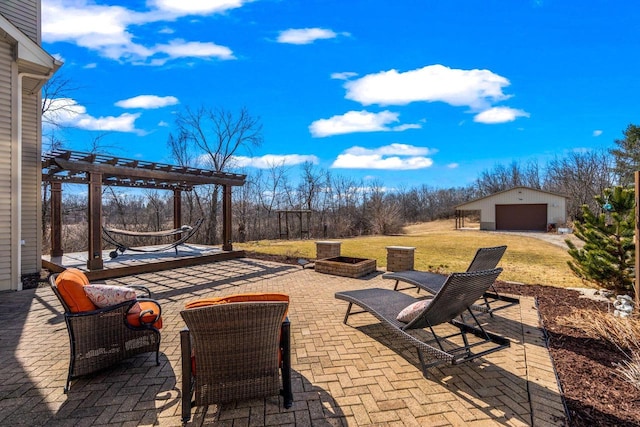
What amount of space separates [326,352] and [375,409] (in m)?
0.97

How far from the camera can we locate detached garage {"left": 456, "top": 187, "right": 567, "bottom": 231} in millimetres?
24938

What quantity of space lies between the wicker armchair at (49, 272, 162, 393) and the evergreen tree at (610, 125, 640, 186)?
30.7 meters

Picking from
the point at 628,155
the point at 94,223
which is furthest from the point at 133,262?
the point at 628,155

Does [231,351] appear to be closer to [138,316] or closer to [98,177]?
[138,316]

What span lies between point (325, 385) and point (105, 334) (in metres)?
1.89

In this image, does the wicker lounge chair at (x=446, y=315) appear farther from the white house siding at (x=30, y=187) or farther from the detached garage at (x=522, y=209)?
the detached garage at (x=522, y=209)

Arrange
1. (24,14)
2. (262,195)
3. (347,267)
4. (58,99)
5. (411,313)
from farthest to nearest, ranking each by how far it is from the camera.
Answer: (262,195)
(58,99)
(24,14)
(347,267)
(411,313)

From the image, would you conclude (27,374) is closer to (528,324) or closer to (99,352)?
(99,352)

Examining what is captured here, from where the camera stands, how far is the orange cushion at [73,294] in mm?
2520

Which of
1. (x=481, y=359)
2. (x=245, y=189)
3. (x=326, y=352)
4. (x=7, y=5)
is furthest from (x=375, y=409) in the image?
(x=245, y=189)

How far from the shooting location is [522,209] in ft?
87.3

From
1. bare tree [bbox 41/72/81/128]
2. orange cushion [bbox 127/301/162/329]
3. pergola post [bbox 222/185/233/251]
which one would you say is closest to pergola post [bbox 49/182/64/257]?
pergola post [bbox 222/185/233/251]

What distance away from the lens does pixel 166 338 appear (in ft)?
11.4

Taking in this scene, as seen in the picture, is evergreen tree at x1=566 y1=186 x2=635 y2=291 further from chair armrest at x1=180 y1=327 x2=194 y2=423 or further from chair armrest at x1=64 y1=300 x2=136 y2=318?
chair armrest at x1=64 y1=300 x2=136 y2=318
